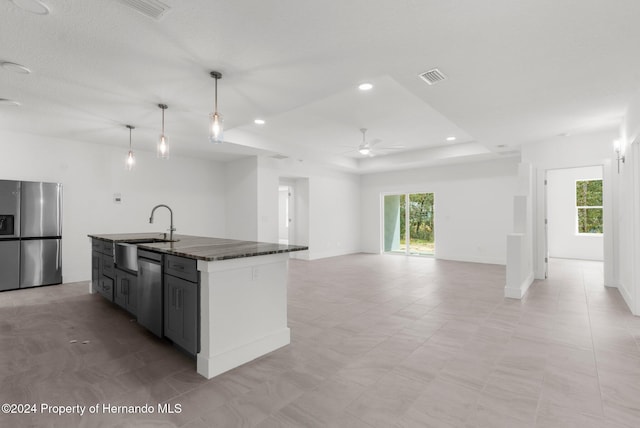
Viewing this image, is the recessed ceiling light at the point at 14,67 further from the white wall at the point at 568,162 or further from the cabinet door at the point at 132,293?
the white wall at the point at 568,162

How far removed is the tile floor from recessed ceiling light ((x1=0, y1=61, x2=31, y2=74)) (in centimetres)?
249

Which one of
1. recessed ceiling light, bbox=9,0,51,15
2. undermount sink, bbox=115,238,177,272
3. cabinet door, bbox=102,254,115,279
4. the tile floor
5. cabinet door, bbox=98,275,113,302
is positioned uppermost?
recessed ceiling light, bbox=9,0,51,15

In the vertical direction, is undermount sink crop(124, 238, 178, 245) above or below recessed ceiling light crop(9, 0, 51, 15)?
below

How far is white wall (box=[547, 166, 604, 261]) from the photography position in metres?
8.25

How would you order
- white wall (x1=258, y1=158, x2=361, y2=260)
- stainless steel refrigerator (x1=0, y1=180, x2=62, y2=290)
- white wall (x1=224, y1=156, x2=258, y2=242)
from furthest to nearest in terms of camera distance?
white wall (x1=258, y1=158, x2=361, y2=260)
white wall (x1=224, y1=156, x2=258, y2=242)
stainless steel refrigerator (x1=0, y1=180, x2=62, y2=290)

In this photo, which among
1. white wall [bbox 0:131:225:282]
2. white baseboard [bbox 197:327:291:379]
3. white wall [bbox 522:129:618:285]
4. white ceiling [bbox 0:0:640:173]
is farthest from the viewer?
white wall [bbox 0:131:225:282]

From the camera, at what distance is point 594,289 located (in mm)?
4980

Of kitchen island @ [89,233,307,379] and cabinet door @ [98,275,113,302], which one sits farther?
cabinet door @ [98,275,113,302]

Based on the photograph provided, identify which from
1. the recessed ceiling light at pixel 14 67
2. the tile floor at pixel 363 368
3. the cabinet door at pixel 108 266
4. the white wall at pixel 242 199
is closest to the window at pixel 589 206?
the tile floor at pixel 363 368

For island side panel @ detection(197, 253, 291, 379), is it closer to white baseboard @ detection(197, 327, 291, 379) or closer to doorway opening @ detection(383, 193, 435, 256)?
Answer: white baseboard @ detection(197, 327, 291, 379)

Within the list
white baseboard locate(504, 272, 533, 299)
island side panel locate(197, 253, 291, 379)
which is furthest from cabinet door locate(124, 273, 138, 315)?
white baseboard locate(504, 272, 533, 299)

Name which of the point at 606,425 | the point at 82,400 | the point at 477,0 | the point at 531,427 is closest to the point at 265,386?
the point at 82,400

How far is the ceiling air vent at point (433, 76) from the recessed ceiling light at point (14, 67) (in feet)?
11.8

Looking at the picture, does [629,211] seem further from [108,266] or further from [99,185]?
[99,185]
